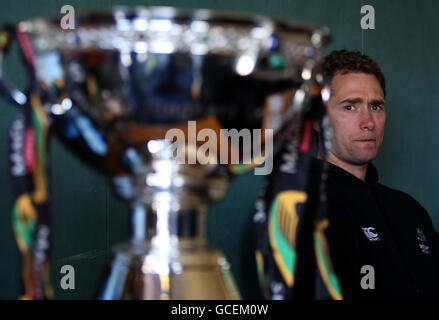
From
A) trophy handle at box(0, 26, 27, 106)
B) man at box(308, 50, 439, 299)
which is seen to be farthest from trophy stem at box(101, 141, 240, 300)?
man at box(308, 50, 439, 299)

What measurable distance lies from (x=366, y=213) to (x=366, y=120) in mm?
239

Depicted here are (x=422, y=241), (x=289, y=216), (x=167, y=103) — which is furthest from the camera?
(x=422, y=241)

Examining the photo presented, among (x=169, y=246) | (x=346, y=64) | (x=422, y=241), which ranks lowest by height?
(x=422, y=241)

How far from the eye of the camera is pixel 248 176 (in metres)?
1.55

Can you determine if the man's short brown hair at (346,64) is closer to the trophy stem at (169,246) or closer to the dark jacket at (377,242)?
the dark jacket at (377,242)

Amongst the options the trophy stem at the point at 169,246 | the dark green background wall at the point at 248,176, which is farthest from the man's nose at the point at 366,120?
the trophy stem at the point at 169,246

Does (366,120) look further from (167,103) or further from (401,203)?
(167,103)

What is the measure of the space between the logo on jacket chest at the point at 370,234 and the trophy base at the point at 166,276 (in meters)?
0.79

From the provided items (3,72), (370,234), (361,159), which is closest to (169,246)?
(3,72)

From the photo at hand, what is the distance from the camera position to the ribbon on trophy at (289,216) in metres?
0.55

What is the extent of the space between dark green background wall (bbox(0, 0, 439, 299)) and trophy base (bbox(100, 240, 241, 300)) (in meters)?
0.82

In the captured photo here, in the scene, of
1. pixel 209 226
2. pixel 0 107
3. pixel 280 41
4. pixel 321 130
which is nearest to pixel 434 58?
pixel 209 226

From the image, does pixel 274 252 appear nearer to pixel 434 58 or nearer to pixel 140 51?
pixel 140 51

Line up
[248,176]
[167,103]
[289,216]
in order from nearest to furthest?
[167,103] → [289,216] → [248,176]
